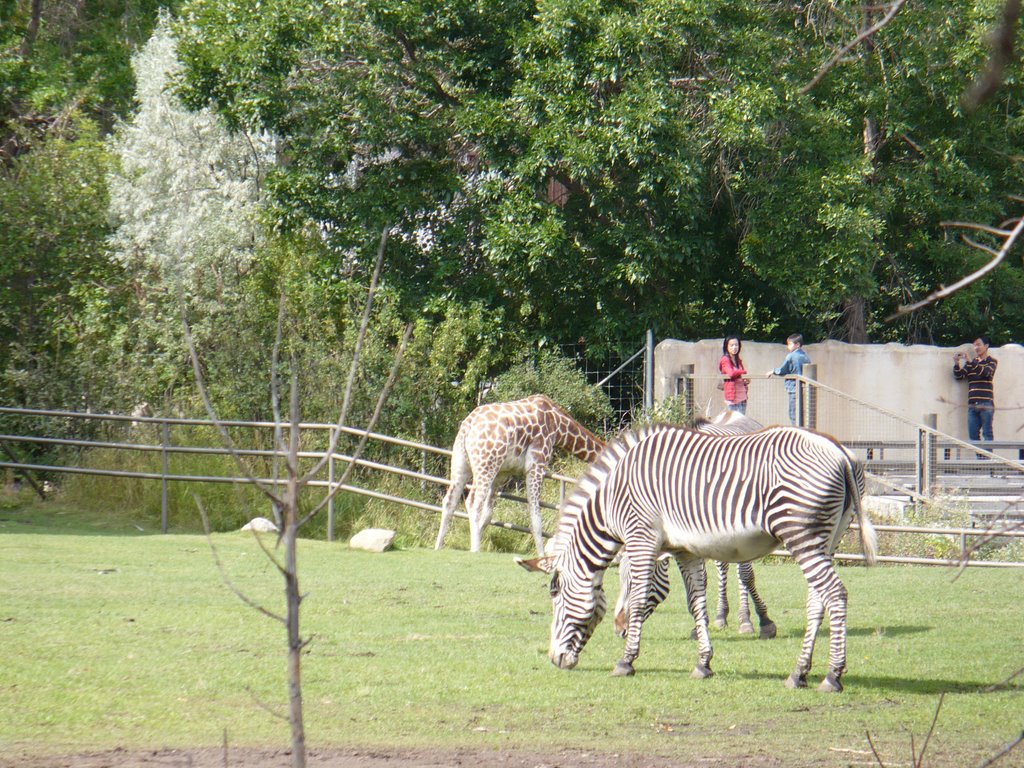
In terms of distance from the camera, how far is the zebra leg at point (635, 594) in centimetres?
831

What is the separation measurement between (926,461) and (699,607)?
1053 cm

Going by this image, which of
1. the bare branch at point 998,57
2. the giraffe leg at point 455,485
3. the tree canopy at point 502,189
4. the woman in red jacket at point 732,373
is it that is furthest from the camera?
the tree canopy at point 502,189

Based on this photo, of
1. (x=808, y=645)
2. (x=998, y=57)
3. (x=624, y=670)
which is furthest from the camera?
(x=624, y=670)

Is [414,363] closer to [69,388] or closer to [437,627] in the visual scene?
[69,388]

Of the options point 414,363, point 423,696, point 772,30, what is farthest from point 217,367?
point 423,696

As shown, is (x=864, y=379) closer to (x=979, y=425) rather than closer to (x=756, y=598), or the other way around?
(x=979, y=425)

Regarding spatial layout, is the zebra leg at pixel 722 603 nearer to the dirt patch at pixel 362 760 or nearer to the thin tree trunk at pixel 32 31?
the dirt patch at pixel 362 760

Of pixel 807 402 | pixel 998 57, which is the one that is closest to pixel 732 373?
pixel 807 402

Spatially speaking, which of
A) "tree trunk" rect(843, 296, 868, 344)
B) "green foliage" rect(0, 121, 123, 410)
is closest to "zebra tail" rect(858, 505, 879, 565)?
"green foliage" rect(0, 121, 123, 410)

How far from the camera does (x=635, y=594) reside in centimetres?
831

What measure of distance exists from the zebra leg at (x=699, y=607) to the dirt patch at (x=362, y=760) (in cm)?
195

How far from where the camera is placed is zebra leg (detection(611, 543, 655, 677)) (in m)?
8.31

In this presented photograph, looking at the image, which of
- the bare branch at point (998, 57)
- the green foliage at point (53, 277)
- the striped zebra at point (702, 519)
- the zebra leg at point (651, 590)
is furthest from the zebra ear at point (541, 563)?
the green foliage at point (53, 277)

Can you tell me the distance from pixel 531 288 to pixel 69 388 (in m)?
7.93
